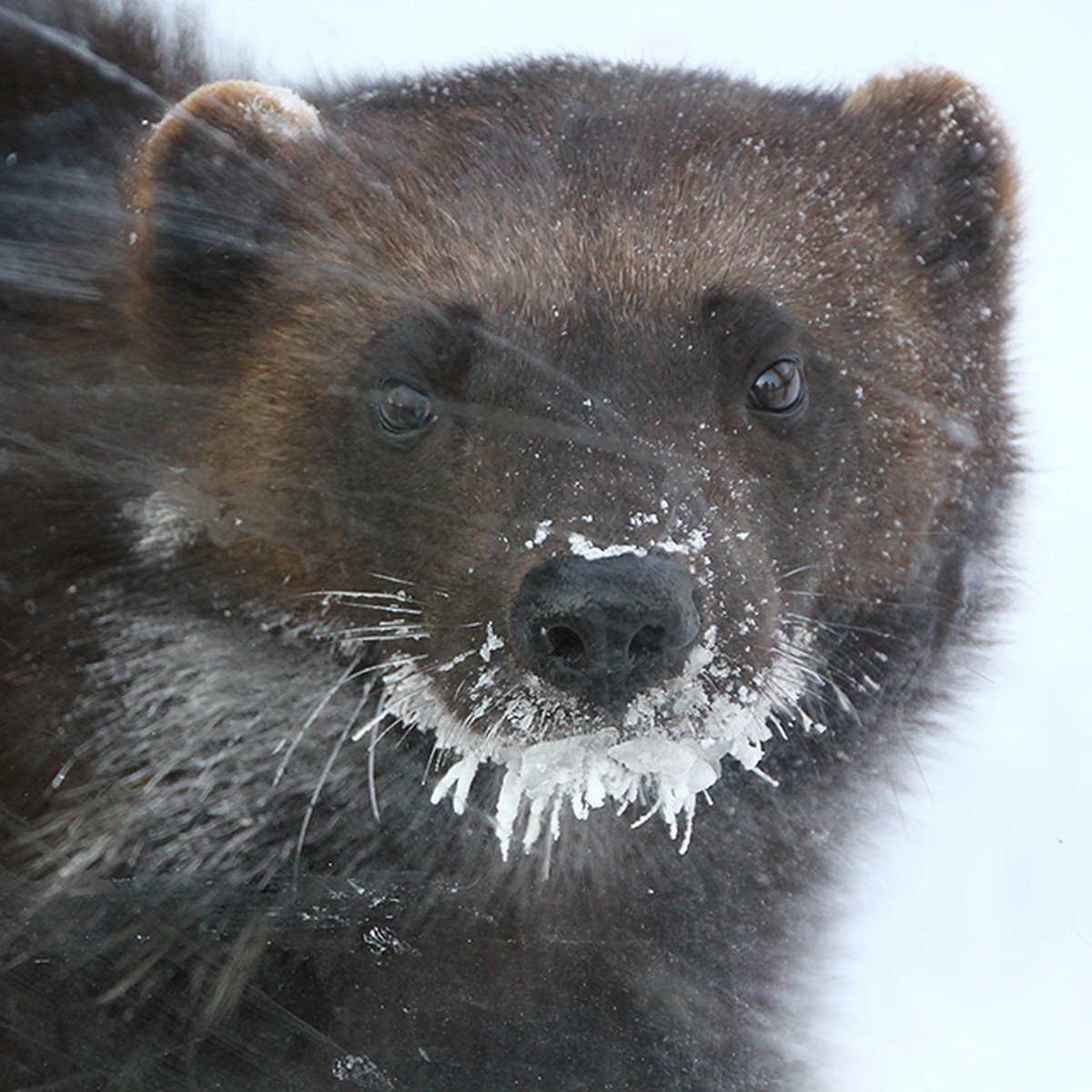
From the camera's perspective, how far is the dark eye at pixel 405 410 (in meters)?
2.72

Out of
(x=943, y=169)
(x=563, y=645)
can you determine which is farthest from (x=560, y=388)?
(x=943, y=169)

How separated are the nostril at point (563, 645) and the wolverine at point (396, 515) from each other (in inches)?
9.3

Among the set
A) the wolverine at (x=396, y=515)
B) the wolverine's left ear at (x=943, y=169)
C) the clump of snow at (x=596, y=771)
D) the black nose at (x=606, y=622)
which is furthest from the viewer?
the wolverine's left ear at (x=943, y=169)

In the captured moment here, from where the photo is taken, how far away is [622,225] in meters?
2.79

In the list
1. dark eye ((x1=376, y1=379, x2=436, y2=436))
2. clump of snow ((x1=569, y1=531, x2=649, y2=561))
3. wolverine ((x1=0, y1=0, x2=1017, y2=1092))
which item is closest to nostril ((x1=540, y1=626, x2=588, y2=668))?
clump of snow ((x1=569, y1=531, x2=649, y2=561))

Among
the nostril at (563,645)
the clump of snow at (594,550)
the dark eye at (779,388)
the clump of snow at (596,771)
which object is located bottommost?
the clump of snow at (596,771)

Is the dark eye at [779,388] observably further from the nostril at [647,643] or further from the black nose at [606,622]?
the nostril at [647,643]

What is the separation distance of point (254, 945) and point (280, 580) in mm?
708

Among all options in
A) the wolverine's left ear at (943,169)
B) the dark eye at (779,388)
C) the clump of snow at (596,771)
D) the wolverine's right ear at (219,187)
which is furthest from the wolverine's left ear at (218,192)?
the wolverine's left ear at (943,169)

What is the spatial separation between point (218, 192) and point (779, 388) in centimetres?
115

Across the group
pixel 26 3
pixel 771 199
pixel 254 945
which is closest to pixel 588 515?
pixel 771 199

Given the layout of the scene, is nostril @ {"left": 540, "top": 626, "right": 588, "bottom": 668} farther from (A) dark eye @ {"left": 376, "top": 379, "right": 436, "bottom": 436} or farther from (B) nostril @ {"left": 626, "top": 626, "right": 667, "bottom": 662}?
(A) dark eye @ {"left": 376, "top": 379, "right": 436, "bottom": 436}

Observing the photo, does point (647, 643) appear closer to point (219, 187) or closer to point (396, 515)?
point (396, 515)

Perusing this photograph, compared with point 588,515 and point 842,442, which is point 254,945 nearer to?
point 588,515
